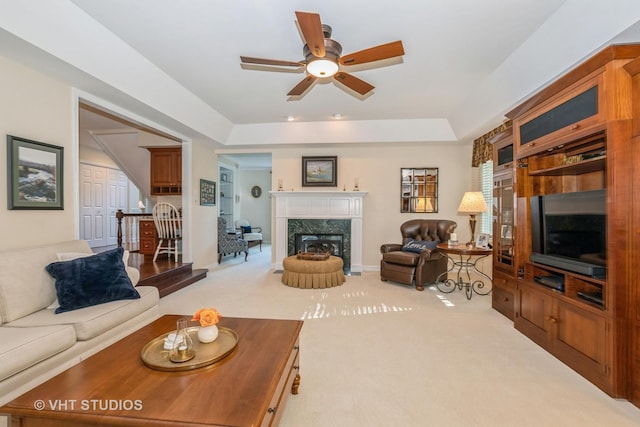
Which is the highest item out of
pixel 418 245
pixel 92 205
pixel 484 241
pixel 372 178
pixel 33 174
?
pixel 372 178

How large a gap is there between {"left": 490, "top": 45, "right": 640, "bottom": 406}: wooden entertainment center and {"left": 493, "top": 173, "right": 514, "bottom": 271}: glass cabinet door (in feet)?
0.27

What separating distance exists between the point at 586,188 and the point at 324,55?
2605 mm

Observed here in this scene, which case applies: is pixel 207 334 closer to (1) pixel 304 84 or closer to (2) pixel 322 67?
(2) pixel 322 67

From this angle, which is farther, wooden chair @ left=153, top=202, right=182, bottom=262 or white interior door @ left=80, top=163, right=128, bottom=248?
white interior door @ left=80, top=163, right=128, bottom=248

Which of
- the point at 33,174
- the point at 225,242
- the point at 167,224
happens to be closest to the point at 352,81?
the point at 33,174

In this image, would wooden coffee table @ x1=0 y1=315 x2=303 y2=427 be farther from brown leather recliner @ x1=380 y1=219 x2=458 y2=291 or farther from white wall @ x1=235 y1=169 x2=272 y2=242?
white wall @ x1=235 y1=169 x2=272 y2=242

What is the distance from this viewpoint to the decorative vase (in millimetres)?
1689

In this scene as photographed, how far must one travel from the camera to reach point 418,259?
450cm

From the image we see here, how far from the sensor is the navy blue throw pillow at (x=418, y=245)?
4.70 meters

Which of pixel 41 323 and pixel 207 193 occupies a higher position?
pixel 207 193

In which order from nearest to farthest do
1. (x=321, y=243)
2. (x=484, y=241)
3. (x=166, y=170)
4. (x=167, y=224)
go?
(x=484, y=241)
(x=167, y=224)
(x=321, y=243)
(x=166, y=170)

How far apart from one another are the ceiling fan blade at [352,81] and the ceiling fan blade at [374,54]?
318mm

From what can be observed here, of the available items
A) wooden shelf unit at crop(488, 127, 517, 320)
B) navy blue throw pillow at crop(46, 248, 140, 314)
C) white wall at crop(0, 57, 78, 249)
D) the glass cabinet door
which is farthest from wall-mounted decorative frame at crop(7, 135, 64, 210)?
the glass cabinet door

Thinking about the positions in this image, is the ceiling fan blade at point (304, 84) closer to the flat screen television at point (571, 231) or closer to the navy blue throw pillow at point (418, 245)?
the flat screen television at point (571, 231)
